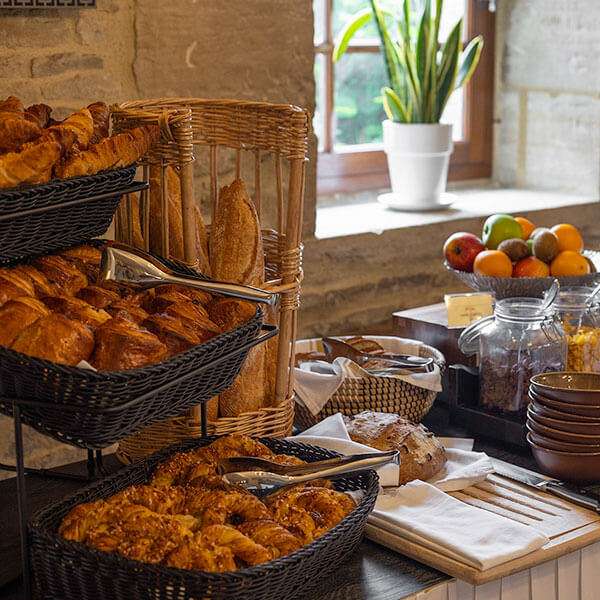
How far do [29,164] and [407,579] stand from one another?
0.63 m

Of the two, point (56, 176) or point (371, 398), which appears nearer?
point (56, 176)

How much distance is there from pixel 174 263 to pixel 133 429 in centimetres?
29

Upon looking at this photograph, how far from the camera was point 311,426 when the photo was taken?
5.42 ft

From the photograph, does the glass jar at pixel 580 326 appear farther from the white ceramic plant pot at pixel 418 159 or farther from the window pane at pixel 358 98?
the window pane at pixel 358 98

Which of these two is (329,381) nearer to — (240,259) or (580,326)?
(240,259)

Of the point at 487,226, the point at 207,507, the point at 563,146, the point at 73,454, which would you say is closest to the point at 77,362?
the point at 207,507

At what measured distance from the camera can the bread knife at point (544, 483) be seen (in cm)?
138

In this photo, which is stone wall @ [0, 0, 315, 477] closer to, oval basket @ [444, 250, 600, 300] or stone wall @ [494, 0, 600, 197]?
oval basket @ [444, 250, 600, 300]

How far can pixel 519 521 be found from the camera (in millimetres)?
1335

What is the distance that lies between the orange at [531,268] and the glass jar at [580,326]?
135 mm

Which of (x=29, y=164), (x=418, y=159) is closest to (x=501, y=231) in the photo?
(x=418, y=159)

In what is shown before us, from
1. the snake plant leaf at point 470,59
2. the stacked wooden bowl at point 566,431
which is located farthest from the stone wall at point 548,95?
the stacked wooden bowl at point 566,431

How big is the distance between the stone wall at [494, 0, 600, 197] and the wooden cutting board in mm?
2044

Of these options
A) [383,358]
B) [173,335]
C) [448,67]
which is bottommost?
[383,358]
